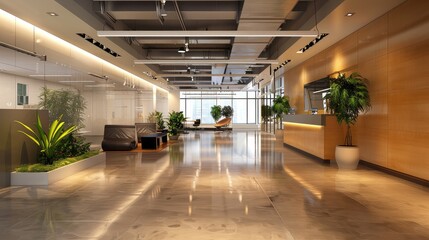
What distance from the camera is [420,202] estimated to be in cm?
450

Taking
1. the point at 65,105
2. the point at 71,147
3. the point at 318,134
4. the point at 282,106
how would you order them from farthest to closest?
the point at 282,106 < the point at 318,134 < the point at 65,105 < the point at 71,147

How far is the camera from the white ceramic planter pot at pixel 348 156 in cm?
715

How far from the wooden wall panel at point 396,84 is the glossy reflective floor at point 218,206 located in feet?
1.99

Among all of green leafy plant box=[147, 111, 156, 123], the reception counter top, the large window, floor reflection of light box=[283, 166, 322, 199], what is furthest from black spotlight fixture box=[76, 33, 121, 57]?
the large window

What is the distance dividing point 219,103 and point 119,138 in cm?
1988

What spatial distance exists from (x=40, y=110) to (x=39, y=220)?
11.8 feet

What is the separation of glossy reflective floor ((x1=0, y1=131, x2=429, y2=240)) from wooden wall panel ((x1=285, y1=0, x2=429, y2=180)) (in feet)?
1.99

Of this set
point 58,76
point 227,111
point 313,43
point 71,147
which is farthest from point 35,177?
point 227,111

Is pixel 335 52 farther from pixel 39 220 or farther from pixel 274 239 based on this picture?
pixel 39 220

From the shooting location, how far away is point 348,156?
7.18 metres

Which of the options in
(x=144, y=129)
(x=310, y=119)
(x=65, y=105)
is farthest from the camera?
(x=144, y=129)

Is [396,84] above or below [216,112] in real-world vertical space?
above

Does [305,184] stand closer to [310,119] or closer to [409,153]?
[409,153]

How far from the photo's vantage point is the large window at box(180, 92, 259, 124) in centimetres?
3022
